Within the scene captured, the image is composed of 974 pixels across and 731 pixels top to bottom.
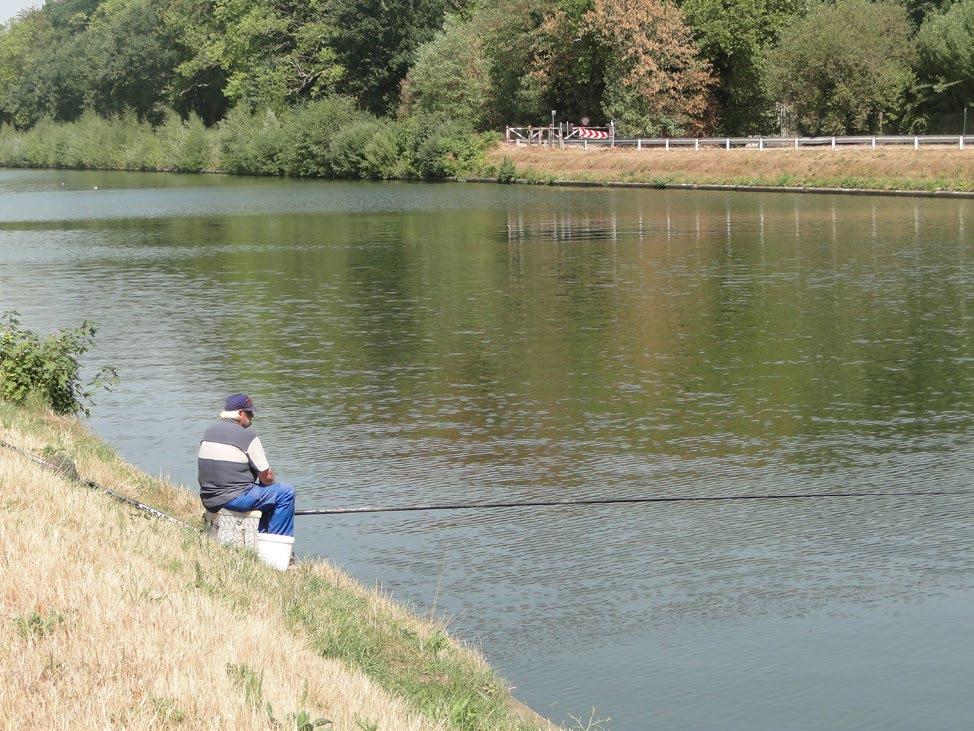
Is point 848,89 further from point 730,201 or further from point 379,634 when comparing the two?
point 379,634

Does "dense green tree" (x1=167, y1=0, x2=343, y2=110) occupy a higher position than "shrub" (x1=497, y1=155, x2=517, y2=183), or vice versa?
"dense green tree" (x1=167, y1=0, x2=343, y2=110)

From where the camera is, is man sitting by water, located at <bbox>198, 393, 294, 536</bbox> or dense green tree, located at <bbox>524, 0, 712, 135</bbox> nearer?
man sitting by water, located at <bbox>198, 393, 294, 536</bbox>

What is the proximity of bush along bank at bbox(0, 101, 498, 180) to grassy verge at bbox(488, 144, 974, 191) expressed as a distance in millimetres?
4750

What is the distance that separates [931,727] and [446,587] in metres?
4.69

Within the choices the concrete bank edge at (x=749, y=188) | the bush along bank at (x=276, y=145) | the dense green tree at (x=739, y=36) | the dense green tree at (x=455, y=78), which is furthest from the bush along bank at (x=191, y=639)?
the dense green tree at (x=455, y=78)

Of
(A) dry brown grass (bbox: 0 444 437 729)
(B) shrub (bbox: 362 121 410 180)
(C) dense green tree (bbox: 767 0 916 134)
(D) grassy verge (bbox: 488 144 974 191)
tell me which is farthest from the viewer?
(B) shrub (bbox: 362 121 410 180)

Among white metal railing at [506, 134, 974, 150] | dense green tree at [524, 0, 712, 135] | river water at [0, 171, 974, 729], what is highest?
dense green tree at [524, 0, 712, 135]

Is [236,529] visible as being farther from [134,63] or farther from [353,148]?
[134,63]

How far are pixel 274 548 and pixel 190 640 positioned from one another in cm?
320

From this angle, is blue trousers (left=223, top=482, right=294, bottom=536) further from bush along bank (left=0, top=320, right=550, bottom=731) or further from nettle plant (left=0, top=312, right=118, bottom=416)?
nettle plant (left=0, top=312, right=118, bottom=416)

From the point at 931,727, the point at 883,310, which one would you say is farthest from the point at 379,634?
the point at 883,310

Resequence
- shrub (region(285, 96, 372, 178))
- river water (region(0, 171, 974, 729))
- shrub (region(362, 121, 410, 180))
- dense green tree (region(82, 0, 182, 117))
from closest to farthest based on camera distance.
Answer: river water (region(0, 171, 974, 729)) → shrub (region(362, 121, 410, 180)) → shrub (region(285, 96, 372, 178)) → dense green tree (region(82, 0, 182, 117))

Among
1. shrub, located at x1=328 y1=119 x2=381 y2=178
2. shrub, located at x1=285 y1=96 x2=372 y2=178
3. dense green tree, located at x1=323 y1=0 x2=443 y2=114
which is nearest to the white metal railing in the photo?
shrub, located at x1=328 y1=119 x2=381 y2=178

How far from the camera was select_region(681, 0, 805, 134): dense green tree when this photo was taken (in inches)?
3366
